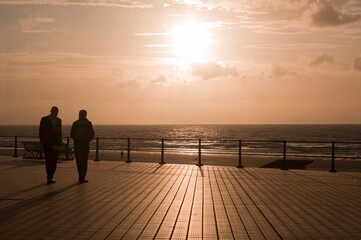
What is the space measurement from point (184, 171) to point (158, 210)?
20.5 feet

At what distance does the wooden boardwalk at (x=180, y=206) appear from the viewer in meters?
5.74

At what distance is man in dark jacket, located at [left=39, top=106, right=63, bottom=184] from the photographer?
33.6 feet

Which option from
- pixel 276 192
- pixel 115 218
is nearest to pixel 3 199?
pixel 115 218

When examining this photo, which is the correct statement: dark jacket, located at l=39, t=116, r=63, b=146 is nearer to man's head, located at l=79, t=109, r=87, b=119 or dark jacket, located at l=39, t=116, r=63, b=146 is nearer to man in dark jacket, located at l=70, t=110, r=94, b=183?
man in dark jacket, located at l=70, t=110, r=94, b=183

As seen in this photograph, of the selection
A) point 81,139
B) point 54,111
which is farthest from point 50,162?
point 54,111

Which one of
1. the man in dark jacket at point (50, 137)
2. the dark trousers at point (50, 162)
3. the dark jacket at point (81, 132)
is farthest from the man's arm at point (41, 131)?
the dark jacket at point (81, 132)

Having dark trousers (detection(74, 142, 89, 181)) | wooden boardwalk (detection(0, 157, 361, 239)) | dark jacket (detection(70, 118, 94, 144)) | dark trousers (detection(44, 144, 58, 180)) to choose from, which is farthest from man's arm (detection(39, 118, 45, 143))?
wooden boardwalk (detection(0, 157, 361, 239))

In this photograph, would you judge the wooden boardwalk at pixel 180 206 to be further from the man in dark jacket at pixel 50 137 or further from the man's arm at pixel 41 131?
the man's arm at pixel 41 131

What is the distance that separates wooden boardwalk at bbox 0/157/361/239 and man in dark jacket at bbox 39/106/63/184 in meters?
0.47

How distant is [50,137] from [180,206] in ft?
14.5

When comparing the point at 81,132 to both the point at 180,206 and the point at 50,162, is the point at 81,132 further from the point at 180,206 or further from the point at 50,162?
the point at 180,206

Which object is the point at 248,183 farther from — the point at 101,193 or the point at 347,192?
the point at 101,193

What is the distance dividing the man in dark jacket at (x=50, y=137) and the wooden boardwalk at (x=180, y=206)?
47 cm

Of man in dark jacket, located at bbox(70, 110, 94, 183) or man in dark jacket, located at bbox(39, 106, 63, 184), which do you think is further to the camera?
man in dark jacket, located at bbox(70, 110, 94, 183)
